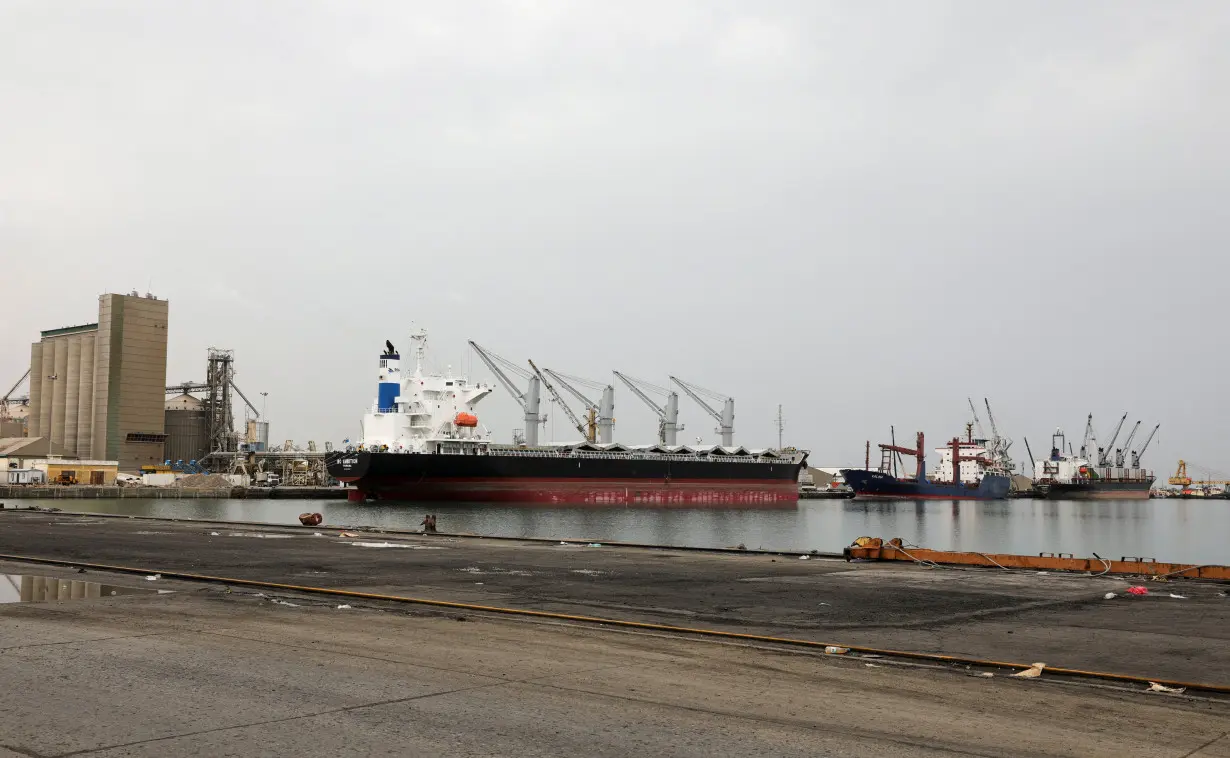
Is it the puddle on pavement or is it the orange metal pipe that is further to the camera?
the orange metal pipe

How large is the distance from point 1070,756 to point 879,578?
10.9 metres

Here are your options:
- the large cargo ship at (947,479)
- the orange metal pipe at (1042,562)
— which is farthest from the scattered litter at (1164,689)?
the large cargo ship at (947,479)

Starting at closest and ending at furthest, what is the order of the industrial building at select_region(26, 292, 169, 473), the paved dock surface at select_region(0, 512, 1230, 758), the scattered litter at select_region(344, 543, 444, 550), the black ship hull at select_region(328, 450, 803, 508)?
the paved dock surface at select_region(0, 512, 1230, 758) → the scattered litter at select_region(344, 543, 444, 550) → the black ship hull at select_region(328, 450, 803, 508) → the industrial building at select_region(26, 292, 169, 473)

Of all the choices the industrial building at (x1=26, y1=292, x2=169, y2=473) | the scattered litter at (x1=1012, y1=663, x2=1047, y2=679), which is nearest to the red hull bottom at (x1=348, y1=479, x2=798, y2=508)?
the industrial building at (x1=26, y1=292, x2=169, y2=473)

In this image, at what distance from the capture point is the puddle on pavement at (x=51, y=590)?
12.5m

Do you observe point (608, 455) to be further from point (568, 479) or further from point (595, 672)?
point (595, 672)

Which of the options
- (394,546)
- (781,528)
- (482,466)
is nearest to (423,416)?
(482,466)

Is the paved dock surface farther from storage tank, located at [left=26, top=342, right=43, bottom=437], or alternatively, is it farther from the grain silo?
storage tank, located at [left=26, top=342, right=43, bottom=437]

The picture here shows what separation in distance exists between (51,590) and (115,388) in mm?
107218

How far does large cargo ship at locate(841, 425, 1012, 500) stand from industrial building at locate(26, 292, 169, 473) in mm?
84926

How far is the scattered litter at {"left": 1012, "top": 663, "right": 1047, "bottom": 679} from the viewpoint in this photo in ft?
27.1

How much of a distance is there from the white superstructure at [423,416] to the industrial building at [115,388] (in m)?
49.8

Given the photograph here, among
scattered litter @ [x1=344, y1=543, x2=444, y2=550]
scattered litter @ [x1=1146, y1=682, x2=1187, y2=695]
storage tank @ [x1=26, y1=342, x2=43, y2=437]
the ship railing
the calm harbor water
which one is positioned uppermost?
storage tank @ [x1=26, y1=342, x2=43, y2=437]

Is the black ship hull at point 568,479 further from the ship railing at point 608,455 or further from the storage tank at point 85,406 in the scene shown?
the storage tank at point 85,406
